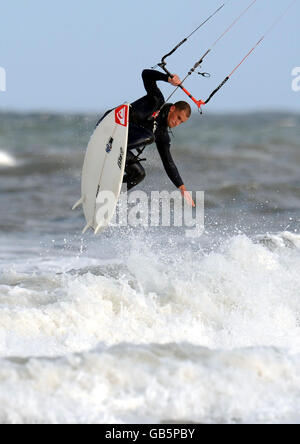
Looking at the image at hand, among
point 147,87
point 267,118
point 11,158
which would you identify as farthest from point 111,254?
point 267,118

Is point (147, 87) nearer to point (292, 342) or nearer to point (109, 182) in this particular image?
point (109, 182)

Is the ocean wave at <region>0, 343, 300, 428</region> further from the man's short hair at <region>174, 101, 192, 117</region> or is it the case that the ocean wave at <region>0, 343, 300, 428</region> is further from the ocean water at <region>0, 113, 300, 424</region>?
the man's short hair at <region>174, 101, 192, 117</region>

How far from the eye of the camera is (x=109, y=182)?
281 inches

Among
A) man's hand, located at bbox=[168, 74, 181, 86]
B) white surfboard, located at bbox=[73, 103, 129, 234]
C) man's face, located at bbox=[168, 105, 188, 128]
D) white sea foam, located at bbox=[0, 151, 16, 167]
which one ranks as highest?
man's hand, located at bbox=[168, 74, 181, 86]

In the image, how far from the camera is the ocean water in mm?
4473

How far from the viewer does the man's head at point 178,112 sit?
22.5ft

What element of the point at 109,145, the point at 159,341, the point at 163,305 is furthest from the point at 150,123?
the point at 159,341

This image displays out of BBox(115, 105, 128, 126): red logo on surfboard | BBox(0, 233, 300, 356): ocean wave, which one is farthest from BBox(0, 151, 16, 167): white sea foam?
BBox(115, 105, 128, 126): red logo on surfboard

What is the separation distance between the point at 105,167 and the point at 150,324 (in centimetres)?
204

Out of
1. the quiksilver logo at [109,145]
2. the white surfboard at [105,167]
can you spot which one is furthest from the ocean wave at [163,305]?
the quiksilver logo at [109,145]

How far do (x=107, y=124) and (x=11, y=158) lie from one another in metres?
15.4

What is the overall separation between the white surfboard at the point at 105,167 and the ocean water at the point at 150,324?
2.19 feet

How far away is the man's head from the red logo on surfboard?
0.41 m

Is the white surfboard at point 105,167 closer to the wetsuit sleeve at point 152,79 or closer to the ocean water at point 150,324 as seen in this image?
the wetsuit sleeve at point 152,79
